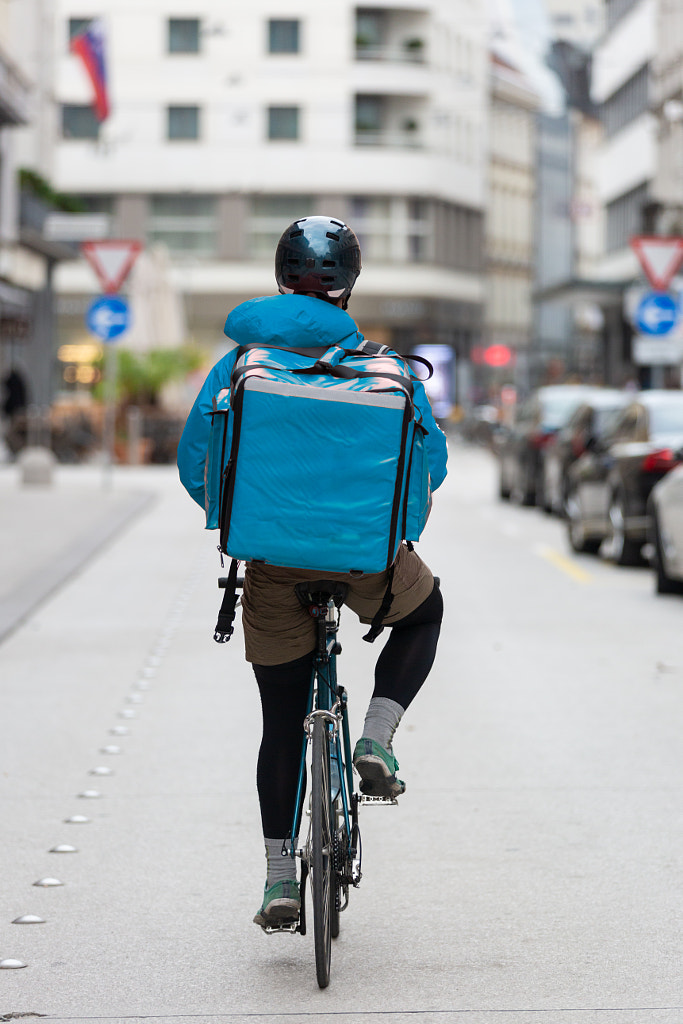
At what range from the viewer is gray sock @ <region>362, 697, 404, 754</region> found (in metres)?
4.93

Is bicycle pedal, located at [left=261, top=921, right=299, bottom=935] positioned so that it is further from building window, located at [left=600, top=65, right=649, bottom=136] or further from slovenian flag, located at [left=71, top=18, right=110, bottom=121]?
building window, located at [left=600, top=65, right=649, bottom=136]

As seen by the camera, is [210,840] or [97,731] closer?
[210,840]

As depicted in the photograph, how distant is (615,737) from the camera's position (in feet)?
28.0

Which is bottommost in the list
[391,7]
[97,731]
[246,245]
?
[97,731]

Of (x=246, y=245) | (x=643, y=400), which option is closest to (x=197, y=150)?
(x=246, y=245)

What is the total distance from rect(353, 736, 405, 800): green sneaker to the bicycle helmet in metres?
1.06

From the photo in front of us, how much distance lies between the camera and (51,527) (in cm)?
2123

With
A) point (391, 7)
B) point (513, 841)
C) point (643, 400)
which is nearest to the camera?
point (513, 841)

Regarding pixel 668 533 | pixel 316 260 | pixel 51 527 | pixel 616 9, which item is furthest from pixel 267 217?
pixel 316 260

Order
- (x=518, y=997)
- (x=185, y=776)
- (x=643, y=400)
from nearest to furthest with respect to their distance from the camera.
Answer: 1. (x=518, y=997)
2. (x=185, y=776)
3. (x=643, y=400)

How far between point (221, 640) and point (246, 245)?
67088 millimetres

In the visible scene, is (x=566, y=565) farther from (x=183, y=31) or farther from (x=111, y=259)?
(x=183, y=31)

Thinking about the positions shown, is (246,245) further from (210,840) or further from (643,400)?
(210,840)

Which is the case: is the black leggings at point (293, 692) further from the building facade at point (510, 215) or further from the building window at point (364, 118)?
the building facade at point (510, 215)
